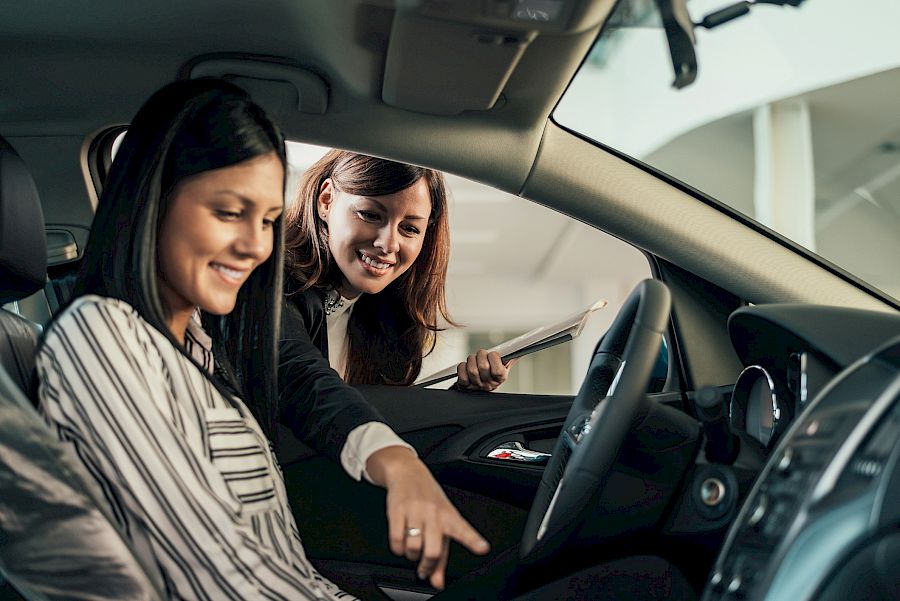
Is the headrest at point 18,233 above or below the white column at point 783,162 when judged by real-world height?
below

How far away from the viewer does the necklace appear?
152cm

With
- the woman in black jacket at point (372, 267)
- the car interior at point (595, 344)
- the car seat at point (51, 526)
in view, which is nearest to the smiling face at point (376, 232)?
the woman in black jacket at point (372, 267)

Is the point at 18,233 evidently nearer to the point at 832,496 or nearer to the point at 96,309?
the point at 96,309

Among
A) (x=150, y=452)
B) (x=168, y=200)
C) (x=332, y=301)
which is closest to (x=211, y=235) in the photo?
Result: (x=168, y=200)

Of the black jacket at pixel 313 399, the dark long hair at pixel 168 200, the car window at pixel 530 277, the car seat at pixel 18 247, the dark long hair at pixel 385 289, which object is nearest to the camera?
the dark long hair at pixel 168 200

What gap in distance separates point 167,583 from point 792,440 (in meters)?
0.55

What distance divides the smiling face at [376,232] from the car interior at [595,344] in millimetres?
147

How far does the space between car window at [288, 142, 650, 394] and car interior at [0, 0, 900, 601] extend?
22.8ft

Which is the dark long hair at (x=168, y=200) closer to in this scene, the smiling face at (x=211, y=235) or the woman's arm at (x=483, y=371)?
the smiling face at (x=211, y=235)

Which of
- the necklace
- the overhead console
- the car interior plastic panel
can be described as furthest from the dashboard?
the necklace

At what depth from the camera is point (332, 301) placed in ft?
5.01

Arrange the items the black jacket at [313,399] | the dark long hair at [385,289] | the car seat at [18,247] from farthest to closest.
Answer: the dark long hair at [385,289] → the black jacket at [313,399] → the car seat at [18,247]

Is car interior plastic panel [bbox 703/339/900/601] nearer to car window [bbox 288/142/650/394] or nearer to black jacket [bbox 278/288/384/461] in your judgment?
black jacket [bbox 278/288/384/461]

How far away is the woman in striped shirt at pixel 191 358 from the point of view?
0.73 metres
